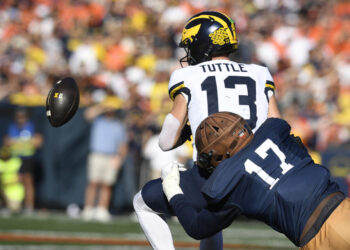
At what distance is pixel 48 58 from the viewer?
539 inches

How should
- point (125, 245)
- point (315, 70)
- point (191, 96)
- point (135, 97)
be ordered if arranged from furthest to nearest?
point (315, 70) → point (135, 97) → point (125, 245) → point (191, 96)

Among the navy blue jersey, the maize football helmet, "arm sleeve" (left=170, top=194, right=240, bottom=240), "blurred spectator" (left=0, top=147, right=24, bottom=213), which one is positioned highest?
the maize football helmet

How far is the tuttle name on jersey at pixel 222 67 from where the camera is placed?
4363 mm

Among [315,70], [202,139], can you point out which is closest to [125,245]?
[202,139]

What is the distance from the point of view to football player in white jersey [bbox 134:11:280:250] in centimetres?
427

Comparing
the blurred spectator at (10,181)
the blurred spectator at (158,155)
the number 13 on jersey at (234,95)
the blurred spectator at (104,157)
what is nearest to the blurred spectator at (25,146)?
the blurred spectator at (10,181)

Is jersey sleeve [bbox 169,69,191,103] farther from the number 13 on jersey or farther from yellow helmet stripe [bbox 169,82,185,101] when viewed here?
the number 13 on jersey

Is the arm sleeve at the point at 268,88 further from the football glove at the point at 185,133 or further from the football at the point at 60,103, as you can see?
the football at the point at 60,103

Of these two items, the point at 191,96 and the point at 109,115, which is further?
the point at 109,115

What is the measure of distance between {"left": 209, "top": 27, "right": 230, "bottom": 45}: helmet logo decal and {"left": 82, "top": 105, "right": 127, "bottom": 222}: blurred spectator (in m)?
6.52

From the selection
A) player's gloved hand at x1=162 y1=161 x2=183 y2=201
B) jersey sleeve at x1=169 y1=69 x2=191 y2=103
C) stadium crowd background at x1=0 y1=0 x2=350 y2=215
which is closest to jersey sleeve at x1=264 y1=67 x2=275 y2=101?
jersey sleeve at x1=169 y1=69 x2=191 y2=103

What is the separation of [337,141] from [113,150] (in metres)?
3.20

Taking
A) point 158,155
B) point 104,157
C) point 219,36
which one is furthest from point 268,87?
point 104,157

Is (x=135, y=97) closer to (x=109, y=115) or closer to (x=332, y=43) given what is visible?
(x=109, y=115)
